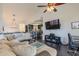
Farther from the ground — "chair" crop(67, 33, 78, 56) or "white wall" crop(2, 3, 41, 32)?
"white wall" crop(2, 3, 41, 32)

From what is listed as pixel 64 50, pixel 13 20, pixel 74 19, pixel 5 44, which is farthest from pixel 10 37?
pixel 74 19

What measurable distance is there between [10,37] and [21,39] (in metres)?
0.15

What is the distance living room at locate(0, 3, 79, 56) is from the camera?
1.85m

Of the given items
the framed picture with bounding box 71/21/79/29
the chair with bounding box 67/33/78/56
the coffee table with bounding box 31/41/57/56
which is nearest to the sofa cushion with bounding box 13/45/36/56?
the coffee table with bounding box 31/41/57/56

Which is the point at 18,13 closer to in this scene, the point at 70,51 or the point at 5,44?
the point at 5,44

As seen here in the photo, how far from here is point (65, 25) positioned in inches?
73.8

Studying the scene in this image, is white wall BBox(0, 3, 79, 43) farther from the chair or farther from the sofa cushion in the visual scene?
the sofa cushion

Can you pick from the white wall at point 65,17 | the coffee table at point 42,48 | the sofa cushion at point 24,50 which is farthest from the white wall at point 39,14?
the sofa cushion at point 24,50

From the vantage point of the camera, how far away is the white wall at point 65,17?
1.85 metres

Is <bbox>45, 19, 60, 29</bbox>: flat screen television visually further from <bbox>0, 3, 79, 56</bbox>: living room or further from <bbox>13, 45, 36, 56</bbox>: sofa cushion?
<bbox>13, 45, 36, 56</bbox>: sofa cushion

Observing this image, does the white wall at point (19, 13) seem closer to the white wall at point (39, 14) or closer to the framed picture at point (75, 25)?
the white wall at point (39, 14)

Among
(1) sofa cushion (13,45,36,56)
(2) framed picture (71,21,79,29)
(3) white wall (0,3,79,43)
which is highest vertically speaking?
(3) white wall (0,3,79,43)

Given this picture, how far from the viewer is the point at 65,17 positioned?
1856 mm

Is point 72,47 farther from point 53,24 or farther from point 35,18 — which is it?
point 35,18
